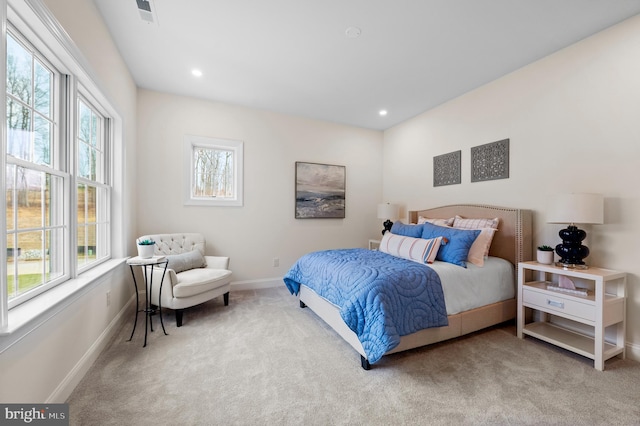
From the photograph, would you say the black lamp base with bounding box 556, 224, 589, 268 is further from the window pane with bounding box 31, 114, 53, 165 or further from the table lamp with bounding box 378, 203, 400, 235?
the window pane with bounding box 31, 114, 53, 165

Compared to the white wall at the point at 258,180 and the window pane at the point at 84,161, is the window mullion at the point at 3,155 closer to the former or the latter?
the window pane at the point at 84,161

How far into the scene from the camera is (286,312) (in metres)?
3.04

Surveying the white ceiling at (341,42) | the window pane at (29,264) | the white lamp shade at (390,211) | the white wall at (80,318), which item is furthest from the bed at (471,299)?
the window pane at (29,264)

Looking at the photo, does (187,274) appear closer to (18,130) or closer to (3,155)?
(18,130)

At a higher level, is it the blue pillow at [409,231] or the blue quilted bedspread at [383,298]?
the blue pillow at [409,231]

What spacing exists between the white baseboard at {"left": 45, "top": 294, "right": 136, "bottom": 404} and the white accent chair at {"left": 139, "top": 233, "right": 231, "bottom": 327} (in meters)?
0.38

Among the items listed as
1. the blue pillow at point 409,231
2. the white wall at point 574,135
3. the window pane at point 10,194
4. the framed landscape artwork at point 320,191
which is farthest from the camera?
the framed landscape artwork at point 320,191

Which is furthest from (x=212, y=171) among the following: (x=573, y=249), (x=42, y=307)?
(x=573, y=249)

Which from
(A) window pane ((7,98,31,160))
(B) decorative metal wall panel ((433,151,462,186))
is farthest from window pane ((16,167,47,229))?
(B) decorative metal wall panel ((433,151,462,186))

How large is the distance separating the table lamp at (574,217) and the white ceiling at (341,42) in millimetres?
1476

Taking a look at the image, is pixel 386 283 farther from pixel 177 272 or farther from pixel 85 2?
pixel 85 2

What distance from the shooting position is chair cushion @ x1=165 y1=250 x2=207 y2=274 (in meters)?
2.98

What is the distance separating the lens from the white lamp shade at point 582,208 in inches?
82.8

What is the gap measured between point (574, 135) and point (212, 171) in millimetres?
4268
